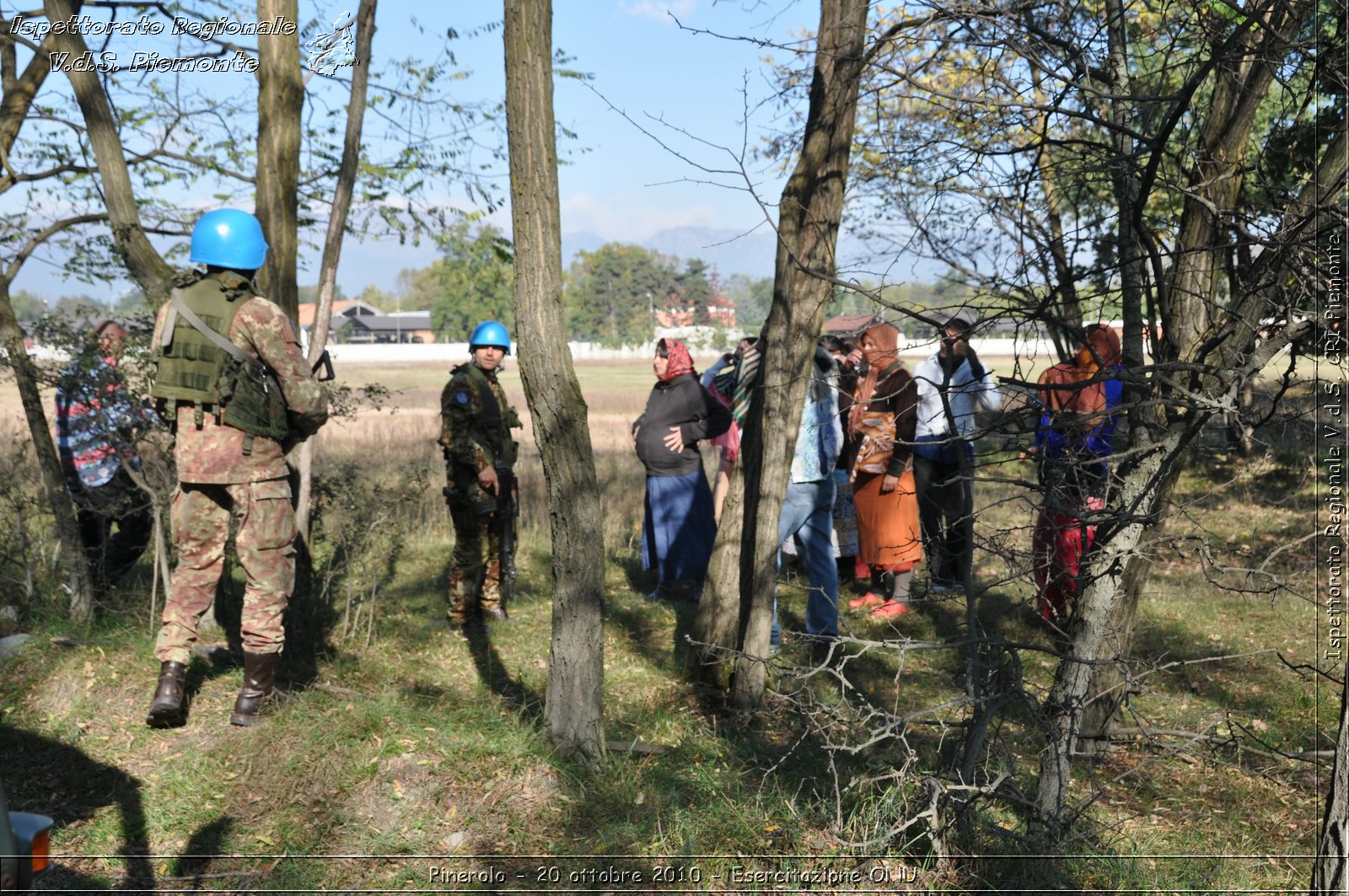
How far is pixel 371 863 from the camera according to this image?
3.72 m

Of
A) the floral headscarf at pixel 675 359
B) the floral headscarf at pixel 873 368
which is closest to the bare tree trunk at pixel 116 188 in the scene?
the floral headscarf at pixel 675 359

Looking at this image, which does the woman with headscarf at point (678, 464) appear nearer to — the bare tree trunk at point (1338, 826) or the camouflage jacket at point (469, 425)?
the camouflage jacket at point (469, 425)

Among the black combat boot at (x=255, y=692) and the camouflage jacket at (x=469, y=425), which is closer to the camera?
the black combat boot at (x=255, y=692)

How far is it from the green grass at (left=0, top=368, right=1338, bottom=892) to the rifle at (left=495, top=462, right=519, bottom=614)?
2.45ft

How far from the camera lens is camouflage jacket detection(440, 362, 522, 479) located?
6.92 meters

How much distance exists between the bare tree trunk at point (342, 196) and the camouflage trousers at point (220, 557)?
4.27 feet

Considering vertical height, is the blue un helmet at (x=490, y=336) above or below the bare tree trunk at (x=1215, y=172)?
below

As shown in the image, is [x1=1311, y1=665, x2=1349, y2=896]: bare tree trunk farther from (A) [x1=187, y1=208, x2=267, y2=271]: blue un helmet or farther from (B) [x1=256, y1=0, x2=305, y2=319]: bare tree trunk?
(B) [x1=256, y1=0, x2=305, y2=319]: bare tree trunk

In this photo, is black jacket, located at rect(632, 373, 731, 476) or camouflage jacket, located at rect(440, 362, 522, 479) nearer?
camouflage jacket, located at rect(440, 362, 522, 479)

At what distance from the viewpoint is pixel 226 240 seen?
15.5 feet

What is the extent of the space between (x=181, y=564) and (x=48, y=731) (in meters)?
0.97

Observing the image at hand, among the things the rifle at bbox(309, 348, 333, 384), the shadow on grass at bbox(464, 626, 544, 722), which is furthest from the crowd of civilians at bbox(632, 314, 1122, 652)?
the rifle at bbox(309, 348, 333, 384)

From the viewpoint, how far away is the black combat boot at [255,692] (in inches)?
180

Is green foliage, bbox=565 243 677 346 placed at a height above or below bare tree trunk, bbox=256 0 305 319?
above
